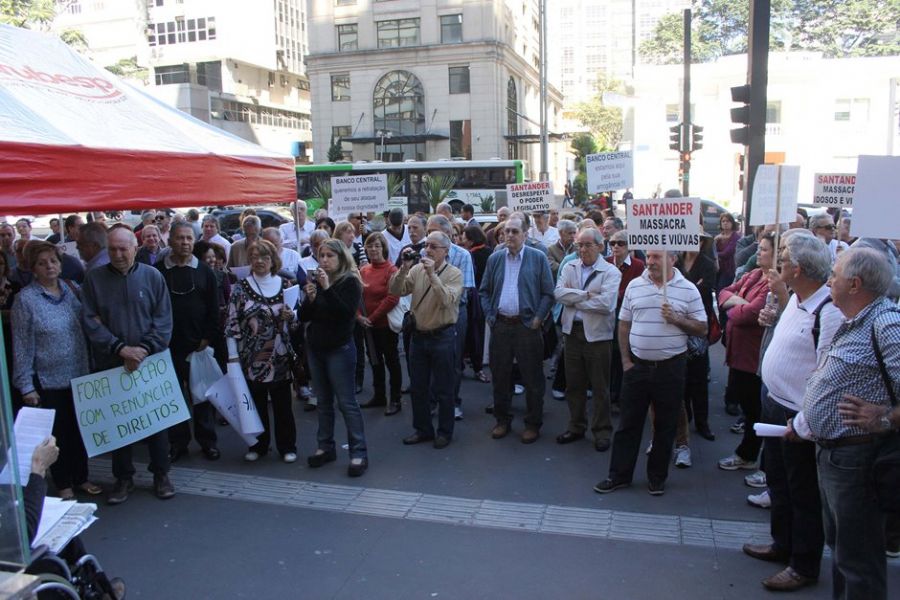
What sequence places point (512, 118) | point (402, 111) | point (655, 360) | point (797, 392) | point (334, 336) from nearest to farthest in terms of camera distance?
point (797, 392)
point (655, 360)
point (334, 336)
point (402, 111)
point (512, 118)

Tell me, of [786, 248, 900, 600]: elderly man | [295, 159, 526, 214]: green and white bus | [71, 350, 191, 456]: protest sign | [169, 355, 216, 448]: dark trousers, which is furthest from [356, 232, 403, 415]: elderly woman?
[295, 159, 526, 214]: green and white bus

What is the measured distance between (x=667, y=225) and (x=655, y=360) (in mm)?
1042

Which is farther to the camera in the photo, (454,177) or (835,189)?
(454,177)

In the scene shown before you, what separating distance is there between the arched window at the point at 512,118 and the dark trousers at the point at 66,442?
47.5 metres

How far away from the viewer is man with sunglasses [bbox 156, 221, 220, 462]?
6.27 metres

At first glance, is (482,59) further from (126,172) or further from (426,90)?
(126,172)

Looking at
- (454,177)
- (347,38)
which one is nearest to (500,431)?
(454,177)

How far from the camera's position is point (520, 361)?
684cm

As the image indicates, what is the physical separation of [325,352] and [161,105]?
2570 mm

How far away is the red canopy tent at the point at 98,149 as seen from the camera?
173 inches

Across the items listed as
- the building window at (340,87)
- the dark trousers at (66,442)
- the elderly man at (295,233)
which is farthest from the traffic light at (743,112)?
the building window at (340,87)

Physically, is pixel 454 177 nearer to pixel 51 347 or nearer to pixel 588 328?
pixel 588 328

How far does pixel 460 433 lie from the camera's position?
7.12 m

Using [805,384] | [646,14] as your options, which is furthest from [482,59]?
[646,14]
